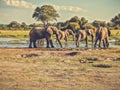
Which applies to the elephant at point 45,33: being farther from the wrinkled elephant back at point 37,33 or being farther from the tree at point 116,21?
the tree at point 116,21

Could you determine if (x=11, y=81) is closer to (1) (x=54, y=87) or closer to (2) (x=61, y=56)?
(1) (x=54, y=87)

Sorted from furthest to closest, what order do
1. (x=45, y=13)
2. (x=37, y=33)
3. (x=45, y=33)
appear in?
(x=45, y=13), (x=37, y=33), (x=45, y=33)

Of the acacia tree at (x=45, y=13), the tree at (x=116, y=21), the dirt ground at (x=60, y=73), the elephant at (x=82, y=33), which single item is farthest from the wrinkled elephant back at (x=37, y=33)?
the tree at (x=116, y=21)

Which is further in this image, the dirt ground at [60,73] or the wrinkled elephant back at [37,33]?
the wrinkled elephant back at [37,33]

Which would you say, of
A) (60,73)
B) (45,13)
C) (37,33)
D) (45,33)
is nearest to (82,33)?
(45,33)

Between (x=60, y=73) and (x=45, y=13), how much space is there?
167 ft

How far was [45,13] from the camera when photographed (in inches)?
2562

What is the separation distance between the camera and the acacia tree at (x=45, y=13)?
215ft

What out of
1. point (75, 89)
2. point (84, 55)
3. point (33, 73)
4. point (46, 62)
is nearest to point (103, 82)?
point (75, 89)

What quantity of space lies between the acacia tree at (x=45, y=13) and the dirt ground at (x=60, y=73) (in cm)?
4484

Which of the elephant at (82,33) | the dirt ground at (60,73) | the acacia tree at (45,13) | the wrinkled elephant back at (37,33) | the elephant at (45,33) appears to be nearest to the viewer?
the dirt ground at (60,73)

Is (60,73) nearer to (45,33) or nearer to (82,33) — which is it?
(45,33)

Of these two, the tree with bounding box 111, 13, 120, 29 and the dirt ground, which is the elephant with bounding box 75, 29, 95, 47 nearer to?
the dirt ground

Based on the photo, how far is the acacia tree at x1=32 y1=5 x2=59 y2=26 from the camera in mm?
65613
